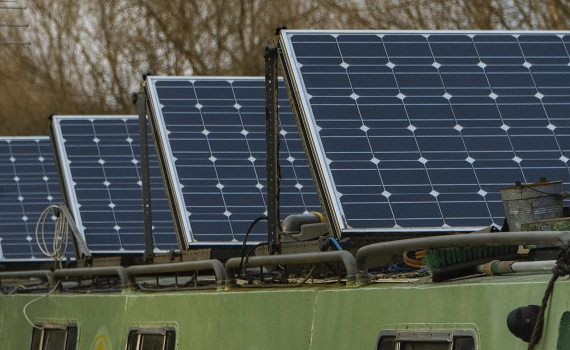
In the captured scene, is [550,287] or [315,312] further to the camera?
[315,312]

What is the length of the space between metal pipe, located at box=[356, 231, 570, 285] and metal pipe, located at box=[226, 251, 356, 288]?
2.5 inches

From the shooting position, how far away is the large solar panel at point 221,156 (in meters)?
11.8

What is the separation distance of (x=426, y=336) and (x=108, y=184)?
41.3ft

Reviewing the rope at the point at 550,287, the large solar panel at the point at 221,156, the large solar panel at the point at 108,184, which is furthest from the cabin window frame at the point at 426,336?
the large solar panel at the point at 108,184

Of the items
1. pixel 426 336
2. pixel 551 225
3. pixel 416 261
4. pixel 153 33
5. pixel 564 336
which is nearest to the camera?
pixel 564 336

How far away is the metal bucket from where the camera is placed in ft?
20.2

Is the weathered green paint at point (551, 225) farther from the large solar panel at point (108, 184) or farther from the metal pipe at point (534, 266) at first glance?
the large solar panel at point (108, 184)

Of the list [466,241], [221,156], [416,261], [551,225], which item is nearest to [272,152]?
[416,261]

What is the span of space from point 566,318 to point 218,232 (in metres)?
8.25

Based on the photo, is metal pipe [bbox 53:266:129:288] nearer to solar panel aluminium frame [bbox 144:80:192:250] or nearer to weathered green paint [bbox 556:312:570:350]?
solar panel aluminium frame [bbox 144:80:192:250]

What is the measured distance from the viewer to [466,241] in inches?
173

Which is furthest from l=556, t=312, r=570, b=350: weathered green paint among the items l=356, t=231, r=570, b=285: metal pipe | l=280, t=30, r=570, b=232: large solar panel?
l=280, t=30, r=570, b=232: large solar panel

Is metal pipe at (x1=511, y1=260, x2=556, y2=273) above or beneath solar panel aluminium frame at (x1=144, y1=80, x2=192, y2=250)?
beneath

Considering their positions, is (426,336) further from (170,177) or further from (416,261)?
(170,177)
